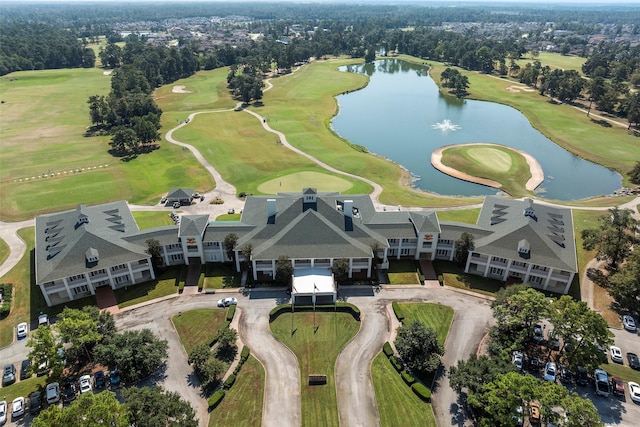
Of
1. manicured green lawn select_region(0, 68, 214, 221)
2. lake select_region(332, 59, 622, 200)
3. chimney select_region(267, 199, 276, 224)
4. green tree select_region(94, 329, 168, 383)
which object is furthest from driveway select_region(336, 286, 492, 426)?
manicured green lawn select_region(0, 68, 214, 221)

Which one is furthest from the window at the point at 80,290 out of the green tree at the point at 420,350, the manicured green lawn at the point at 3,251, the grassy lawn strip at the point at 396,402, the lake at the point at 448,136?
the lake at the point at 448,136

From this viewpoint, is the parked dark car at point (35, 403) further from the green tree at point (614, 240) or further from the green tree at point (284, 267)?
the green tree at point (614, 240)

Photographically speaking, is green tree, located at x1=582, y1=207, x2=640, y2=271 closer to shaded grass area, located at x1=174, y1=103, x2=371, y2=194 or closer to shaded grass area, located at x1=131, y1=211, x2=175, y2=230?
shaded grass area, located at x1=174, y1=103, x2=371, y2=194

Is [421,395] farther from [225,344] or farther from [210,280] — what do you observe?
[210,280]

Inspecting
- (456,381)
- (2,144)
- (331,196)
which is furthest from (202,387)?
(2,144)

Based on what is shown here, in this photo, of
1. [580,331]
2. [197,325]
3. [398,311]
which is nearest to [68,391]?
[197,325]

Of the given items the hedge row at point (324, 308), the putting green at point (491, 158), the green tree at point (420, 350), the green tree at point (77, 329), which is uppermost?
the green tree at point (77, 329)
